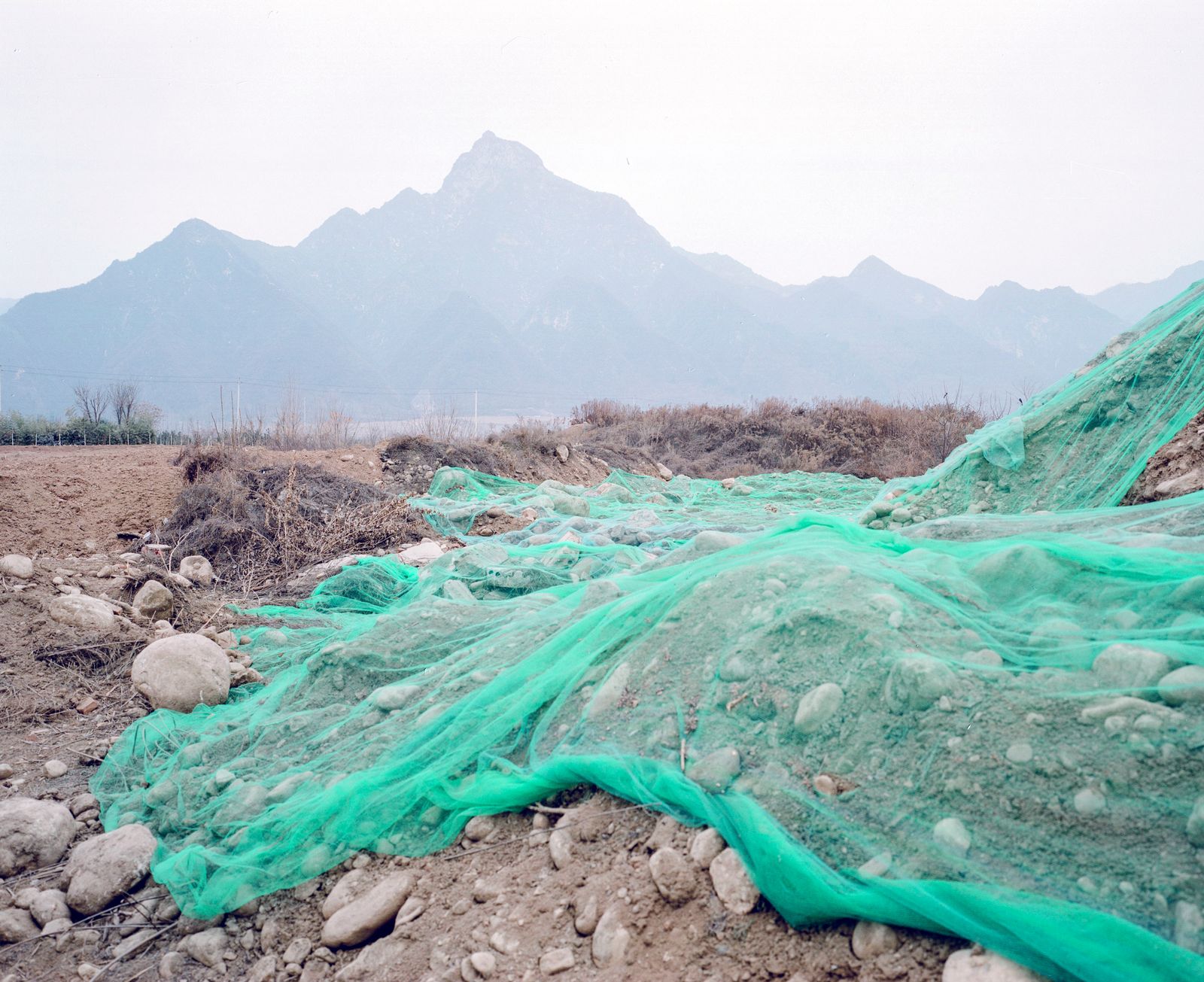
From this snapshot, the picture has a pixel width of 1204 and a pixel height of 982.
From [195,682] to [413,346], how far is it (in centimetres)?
9887

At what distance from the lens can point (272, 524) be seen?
20.2 feet

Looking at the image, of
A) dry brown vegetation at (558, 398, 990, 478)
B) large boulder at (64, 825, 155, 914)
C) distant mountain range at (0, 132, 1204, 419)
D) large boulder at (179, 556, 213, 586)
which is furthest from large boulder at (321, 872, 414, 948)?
distant mountain range at (0, 132, 1204, 419)

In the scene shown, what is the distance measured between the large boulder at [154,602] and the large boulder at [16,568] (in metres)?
0.58

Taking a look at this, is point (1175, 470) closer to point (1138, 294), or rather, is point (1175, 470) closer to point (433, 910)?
point (433, 910)

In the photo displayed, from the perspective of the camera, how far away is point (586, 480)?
1197cm

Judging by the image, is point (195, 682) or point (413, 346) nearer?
point (195, 682)

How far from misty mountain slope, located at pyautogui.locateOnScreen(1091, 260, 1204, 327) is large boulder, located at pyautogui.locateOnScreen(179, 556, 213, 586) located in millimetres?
144973

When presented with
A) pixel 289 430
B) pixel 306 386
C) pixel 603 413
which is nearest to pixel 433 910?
pixel 289 430

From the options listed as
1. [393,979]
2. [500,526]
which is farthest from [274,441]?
[393,979]

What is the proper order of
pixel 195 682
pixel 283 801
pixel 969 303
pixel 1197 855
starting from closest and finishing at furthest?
1. pixel 1197 855
2. pixel 283 801
3. pixel 195 682
4. pixel 969 303

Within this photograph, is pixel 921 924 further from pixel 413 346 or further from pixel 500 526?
pixel 413 346

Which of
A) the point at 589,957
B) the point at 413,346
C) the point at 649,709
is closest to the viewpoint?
the point at 589,957

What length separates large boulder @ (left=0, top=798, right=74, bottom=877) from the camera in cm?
233

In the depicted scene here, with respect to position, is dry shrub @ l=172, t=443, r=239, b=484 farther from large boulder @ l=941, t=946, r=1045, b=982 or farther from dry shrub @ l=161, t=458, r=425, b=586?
large boulder @ l=941, t=946, r=1045, b=982
